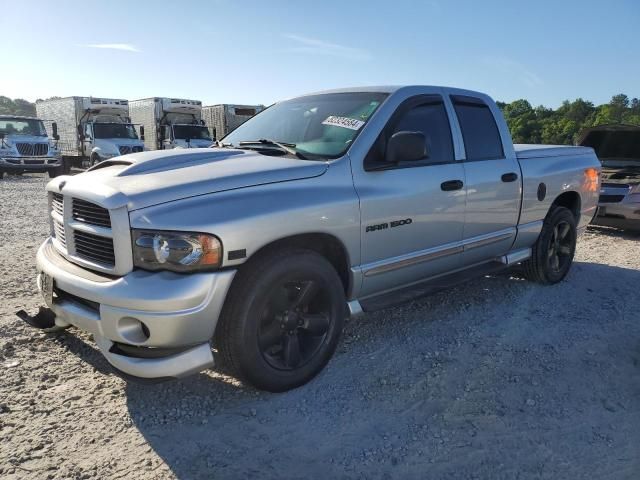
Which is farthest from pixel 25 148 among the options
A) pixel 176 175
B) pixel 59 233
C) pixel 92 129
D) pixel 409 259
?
pixel 409 259

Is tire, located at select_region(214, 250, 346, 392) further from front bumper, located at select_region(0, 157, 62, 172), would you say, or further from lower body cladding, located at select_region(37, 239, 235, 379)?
front bumper, located at select_region(0, 157, 62, 172)

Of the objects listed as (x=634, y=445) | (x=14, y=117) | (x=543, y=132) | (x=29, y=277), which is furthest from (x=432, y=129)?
(x=543, y=132)

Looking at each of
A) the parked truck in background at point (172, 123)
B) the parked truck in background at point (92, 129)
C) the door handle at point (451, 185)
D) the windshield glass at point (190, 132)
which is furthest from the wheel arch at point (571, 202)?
the windshield glass at point (190, 132)

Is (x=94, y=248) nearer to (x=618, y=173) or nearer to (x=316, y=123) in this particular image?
(x=316, y=123)

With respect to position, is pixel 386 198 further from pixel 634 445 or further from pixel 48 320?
pixel 48 320

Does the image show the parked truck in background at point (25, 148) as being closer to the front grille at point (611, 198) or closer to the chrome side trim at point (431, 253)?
the front grille at point (611, 198)

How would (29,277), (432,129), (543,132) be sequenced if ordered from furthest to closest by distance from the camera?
1. (543,132)
2. (29,277)
3. (432,129)

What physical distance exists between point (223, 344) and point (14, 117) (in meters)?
19.9

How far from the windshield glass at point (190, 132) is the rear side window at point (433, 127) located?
59.9 feet

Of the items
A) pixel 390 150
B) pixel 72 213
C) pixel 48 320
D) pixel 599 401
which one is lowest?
pixel 599 401

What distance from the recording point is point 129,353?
278 centimetres

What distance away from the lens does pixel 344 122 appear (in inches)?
148

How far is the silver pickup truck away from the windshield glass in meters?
17.5

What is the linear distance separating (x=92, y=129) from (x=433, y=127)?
18931 millimetres
